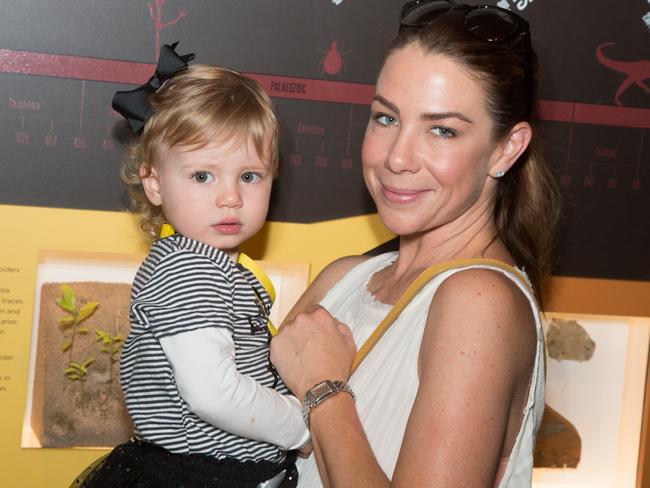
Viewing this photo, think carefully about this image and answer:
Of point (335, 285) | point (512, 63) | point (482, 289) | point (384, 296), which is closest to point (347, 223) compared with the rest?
point (335, 285)

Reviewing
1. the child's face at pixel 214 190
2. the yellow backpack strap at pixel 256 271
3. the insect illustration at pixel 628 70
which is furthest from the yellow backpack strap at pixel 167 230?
the insect illustration at pixel 628 70

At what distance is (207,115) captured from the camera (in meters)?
1.82

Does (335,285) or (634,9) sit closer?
(335,285)

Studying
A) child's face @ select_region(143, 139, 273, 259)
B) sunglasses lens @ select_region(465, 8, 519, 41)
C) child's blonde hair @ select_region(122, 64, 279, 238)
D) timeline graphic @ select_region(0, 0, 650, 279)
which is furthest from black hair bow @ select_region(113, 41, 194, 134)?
sunglasses lens @ select_region(465, 8, 519, 41)

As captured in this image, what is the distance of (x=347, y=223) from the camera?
8.36ft

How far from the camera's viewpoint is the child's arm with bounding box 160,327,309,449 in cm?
165

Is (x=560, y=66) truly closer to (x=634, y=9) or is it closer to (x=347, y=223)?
(x=634, y=9)

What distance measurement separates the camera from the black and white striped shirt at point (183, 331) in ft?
5.55

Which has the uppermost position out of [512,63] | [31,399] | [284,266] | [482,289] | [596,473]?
[512,63]

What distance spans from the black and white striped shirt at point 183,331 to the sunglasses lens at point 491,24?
62 centimetres

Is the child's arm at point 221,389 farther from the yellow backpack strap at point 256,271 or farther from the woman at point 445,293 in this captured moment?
the yellow backpack strap at point 256,271

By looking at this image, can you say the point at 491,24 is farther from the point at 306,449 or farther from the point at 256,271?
the point at 306,449

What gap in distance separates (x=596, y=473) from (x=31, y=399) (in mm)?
1632

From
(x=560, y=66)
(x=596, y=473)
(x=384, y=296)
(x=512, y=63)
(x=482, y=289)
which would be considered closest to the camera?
A: (x=482, y=289)
